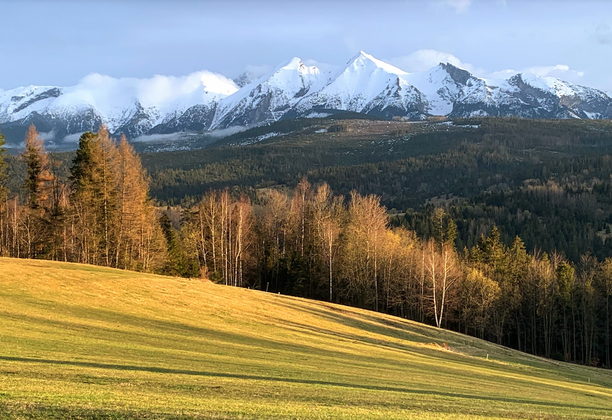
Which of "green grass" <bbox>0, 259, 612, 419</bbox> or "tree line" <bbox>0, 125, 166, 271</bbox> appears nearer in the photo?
"green grass" <bbox>0, 259, 612, 419</bbox>

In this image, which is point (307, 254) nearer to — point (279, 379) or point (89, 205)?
point (89, 205)

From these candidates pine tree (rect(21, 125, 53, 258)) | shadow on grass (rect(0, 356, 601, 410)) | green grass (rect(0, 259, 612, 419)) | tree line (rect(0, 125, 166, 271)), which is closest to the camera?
green grass (rect(0, 259, 612, 419))

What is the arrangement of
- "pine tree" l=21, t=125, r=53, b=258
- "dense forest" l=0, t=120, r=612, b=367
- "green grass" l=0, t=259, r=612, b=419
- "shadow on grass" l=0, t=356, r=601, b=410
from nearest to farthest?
"green grass" l=0, t=259, r=612, b=419 < "shadow on grass" l=0, t=356, r=601, b=410 < "pine tree" l=21, t=125, r=53, b=258 < "dense forest" l=0, t=120, r=612, b=367

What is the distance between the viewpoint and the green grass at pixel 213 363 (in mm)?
14070

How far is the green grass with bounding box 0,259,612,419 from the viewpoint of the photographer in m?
14.1

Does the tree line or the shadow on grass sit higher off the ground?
the tree line

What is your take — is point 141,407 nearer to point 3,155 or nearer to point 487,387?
point 487,387

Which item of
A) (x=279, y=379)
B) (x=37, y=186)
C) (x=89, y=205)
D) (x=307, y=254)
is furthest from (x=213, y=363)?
(x=307, y=254)

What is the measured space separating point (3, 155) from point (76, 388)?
56593 millimetres

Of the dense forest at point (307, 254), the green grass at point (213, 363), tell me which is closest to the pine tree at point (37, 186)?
the dense forest at point (307, 254)

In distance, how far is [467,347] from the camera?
162ft

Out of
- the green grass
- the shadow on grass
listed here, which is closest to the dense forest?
the green grass

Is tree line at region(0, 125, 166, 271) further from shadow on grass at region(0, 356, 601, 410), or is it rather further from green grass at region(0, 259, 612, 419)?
shadow on grass at region(0, 356, 601, 410)

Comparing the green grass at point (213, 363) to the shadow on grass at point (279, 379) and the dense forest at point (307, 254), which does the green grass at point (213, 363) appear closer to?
the shadow on grass at point (279, 379)
